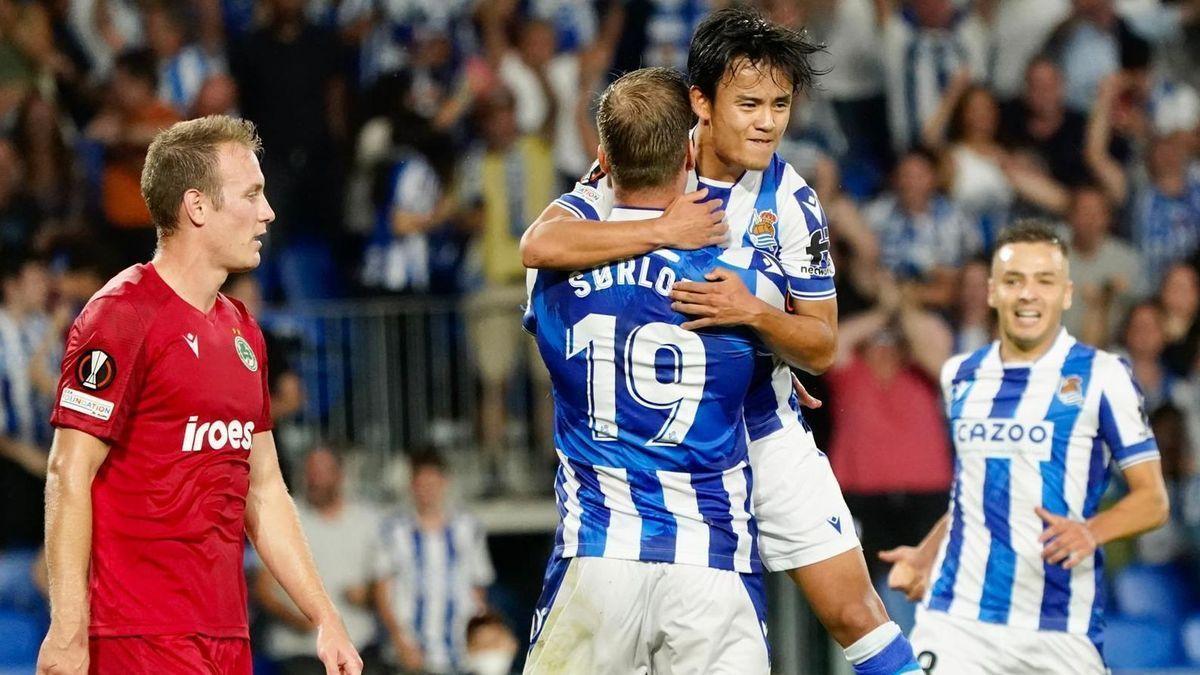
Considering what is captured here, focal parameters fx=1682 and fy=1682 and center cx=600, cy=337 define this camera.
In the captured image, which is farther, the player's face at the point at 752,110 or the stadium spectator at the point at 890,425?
the stadium spectator at the point at 890,425

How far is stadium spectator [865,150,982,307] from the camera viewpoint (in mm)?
9867

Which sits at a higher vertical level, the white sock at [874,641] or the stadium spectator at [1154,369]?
the stadium spectator at [1154,369]

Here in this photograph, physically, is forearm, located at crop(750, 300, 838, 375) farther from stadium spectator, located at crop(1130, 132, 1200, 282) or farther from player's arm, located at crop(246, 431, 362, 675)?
stadium spectator, located at crop(1130, 132, 1200, 282)

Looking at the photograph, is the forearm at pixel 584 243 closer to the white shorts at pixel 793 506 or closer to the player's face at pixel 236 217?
the player's face at pixel 236 217

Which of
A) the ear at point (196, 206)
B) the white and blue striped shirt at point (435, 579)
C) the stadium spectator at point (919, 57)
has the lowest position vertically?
the white and blue striped shirt at point (435, 579)

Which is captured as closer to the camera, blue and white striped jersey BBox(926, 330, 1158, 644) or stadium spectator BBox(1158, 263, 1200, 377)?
blue and white striped jersey BBox(926, 330, 1158, 644)

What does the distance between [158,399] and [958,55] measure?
25.0 ft

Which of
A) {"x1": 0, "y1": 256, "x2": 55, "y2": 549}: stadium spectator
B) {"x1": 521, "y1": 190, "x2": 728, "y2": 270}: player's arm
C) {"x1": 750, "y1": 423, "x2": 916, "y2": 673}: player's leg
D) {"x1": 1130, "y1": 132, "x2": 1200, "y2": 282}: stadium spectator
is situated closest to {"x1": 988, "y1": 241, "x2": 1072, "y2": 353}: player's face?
{"x1": 750, "y1": 423, "x2": 916, "y2": 673}: player's leg

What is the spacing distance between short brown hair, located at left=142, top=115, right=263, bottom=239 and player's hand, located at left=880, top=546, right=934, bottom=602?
2733 mm

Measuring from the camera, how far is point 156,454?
3.99 metres

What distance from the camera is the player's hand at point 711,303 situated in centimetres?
414

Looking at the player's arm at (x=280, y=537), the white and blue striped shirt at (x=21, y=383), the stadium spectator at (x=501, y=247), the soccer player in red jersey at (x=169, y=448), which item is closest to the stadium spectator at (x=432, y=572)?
the stadium spectator at (x=501, y=247)

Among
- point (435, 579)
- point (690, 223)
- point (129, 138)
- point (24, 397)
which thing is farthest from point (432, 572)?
point (690, 223)

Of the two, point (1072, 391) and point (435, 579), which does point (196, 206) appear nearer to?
point (1072, 391)
